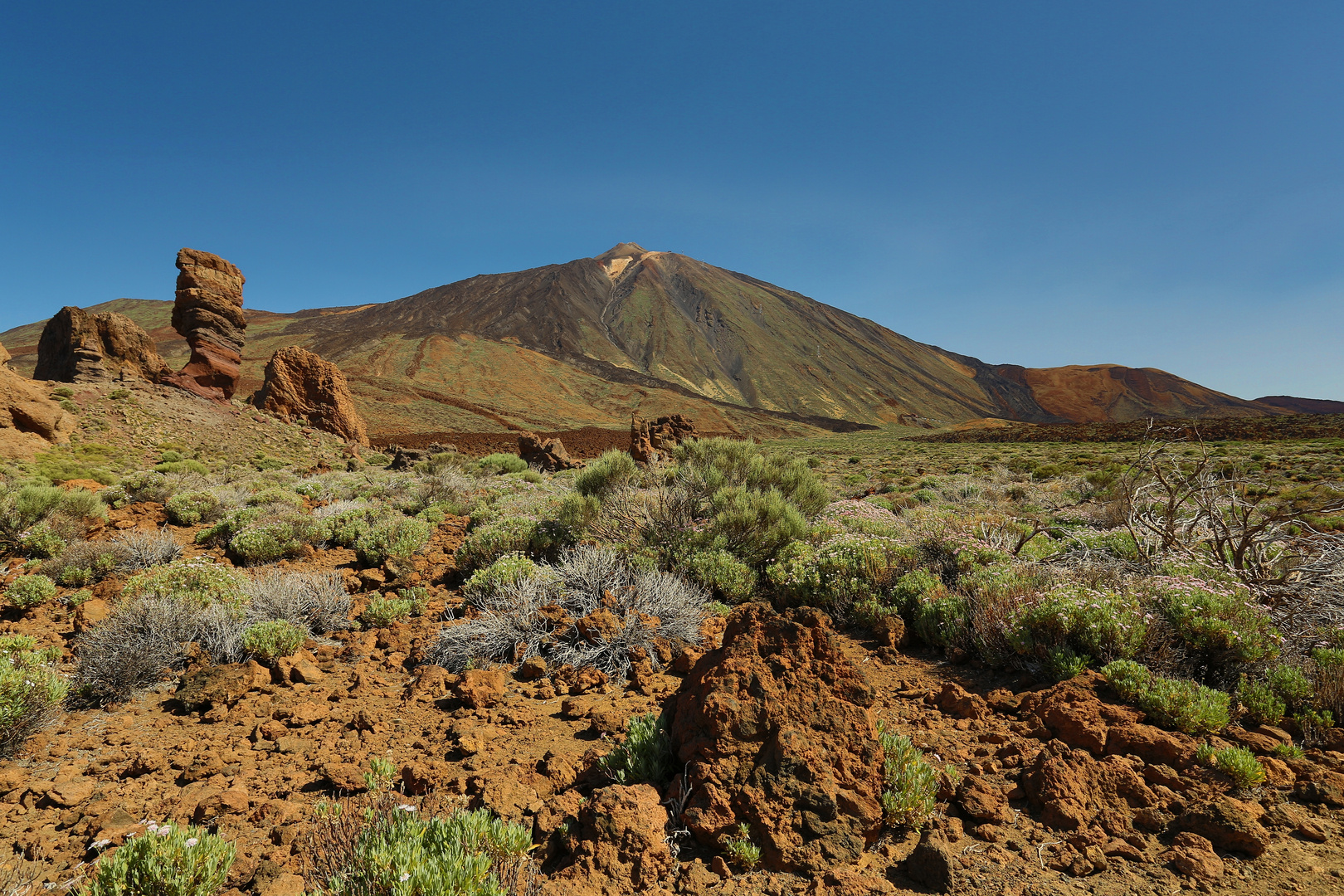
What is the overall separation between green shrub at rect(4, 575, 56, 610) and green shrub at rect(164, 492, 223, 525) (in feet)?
11.3

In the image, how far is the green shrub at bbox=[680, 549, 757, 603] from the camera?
17.8ft

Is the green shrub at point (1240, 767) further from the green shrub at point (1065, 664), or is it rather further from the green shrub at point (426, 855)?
the green shrub at point (426, 855)

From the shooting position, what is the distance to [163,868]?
1.78 m

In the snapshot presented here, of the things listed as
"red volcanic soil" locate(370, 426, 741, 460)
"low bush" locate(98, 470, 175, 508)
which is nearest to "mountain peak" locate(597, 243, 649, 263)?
"red volcanic soil" locate(370, 426, 741, 460)

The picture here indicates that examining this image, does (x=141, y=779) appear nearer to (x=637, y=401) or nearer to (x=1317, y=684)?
(x=1317, y=684)

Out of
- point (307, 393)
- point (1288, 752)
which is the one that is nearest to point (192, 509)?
point (1288, 752)

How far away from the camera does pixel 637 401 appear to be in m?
62.9

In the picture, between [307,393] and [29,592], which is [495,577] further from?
[307,393]

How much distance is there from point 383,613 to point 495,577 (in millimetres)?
974

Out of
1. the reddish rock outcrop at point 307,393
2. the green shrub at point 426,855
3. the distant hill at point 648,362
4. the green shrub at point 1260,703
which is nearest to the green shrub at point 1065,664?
the green shrub at point 1260,703

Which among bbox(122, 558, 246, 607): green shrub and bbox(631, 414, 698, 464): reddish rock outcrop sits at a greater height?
bbox(631, 414, 698, 464): reddish rock outcrop

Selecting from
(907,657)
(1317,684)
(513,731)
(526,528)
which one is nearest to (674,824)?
(513,731)

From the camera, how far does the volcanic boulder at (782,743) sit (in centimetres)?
217

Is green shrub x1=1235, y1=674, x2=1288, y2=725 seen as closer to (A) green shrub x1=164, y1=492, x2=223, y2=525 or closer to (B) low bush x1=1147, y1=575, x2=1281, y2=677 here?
(B) low bush x1=1147, y1=575, x2=1281, y2=677
